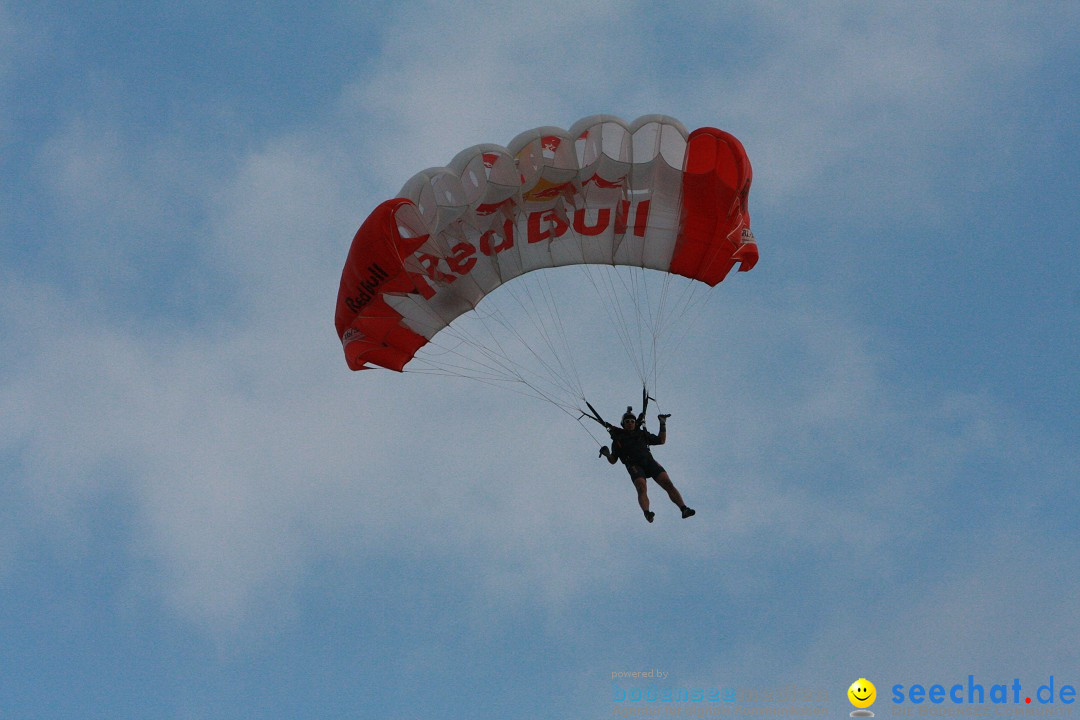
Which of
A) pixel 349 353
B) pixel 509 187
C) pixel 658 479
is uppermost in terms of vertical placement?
pixel 509 187

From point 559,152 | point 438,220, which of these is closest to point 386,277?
point 438,220

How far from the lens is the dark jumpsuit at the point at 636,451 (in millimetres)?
18625

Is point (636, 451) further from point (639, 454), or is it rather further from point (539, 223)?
point (539, 223)

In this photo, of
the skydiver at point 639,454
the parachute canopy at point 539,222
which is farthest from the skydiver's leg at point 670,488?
the parachute canopy at point 539,222

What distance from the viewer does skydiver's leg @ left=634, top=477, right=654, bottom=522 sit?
18234mm

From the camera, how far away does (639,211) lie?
1961cm

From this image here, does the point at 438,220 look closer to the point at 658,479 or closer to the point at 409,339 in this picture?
the point at 409,339

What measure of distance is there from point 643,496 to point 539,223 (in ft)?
12.8

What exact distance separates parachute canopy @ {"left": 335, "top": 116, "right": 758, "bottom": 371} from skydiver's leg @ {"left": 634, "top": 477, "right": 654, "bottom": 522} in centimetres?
323

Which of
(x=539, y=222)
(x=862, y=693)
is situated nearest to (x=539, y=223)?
(x=539, y=222)

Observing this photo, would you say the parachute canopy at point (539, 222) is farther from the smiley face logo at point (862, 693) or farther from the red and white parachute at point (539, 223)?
the smiley face logo at point (862, 693)

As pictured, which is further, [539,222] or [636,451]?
[539,222]

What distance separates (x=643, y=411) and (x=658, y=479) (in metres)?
0.95

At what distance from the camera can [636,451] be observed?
1870 cm
